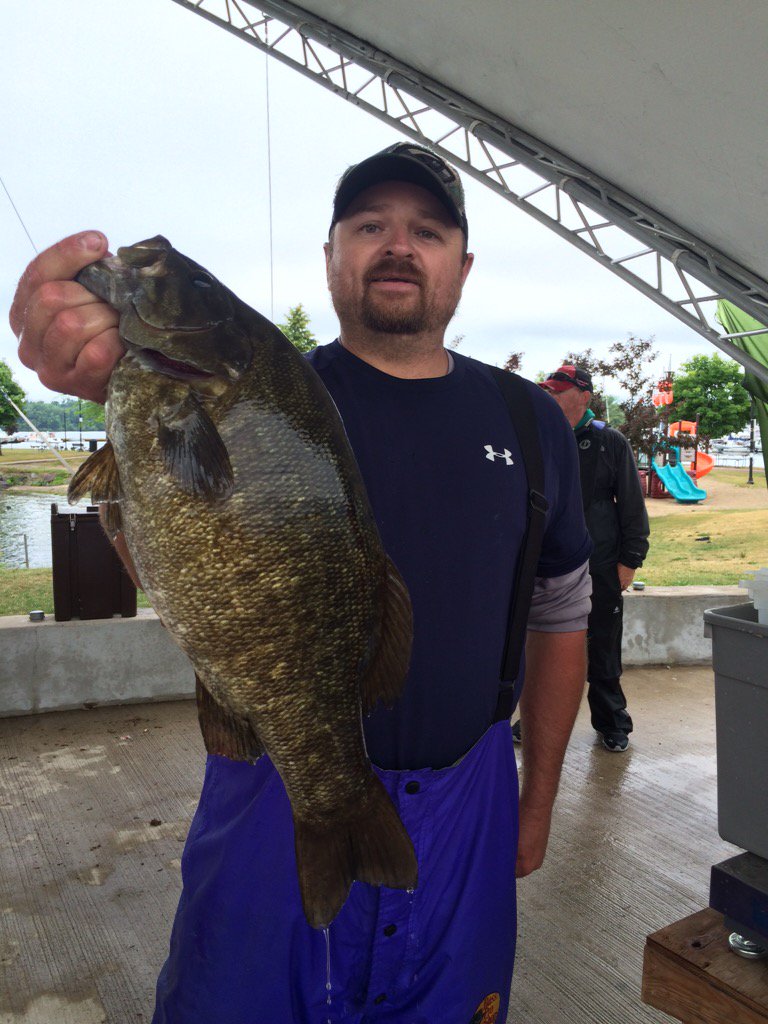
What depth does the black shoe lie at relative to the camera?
5184mm

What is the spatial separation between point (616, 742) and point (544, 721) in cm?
342

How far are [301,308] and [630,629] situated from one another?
93.5 ft

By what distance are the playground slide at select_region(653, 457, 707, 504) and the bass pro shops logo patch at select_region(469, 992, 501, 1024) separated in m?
24.1

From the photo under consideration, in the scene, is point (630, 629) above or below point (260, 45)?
below

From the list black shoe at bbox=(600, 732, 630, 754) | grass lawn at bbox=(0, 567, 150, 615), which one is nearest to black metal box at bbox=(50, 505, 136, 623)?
grass lawn at bbox=(0, 567, 150, 615)

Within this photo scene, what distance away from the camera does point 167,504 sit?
125 cm

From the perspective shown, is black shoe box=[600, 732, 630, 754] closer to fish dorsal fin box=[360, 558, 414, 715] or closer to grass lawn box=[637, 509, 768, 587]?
fish dorsal fin box=[360, 558, 414, 715]

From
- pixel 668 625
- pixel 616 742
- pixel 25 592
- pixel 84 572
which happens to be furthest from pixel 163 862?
pixel 25 592

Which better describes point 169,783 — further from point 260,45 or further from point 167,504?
point 260,45

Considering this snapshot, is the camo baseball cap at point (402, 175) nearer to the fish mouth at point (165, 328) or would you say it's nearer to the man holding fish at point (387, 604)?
the man holding fish at point (387, 604)

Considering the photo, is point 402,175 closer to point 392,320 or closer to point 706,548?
point 392,320

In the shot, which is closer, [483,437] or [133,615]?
[483,437]

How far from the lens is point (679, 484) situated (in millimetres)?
25234

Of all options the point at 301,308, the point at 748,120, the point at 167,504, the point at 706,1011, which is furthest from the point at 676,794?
the point at 301,308
